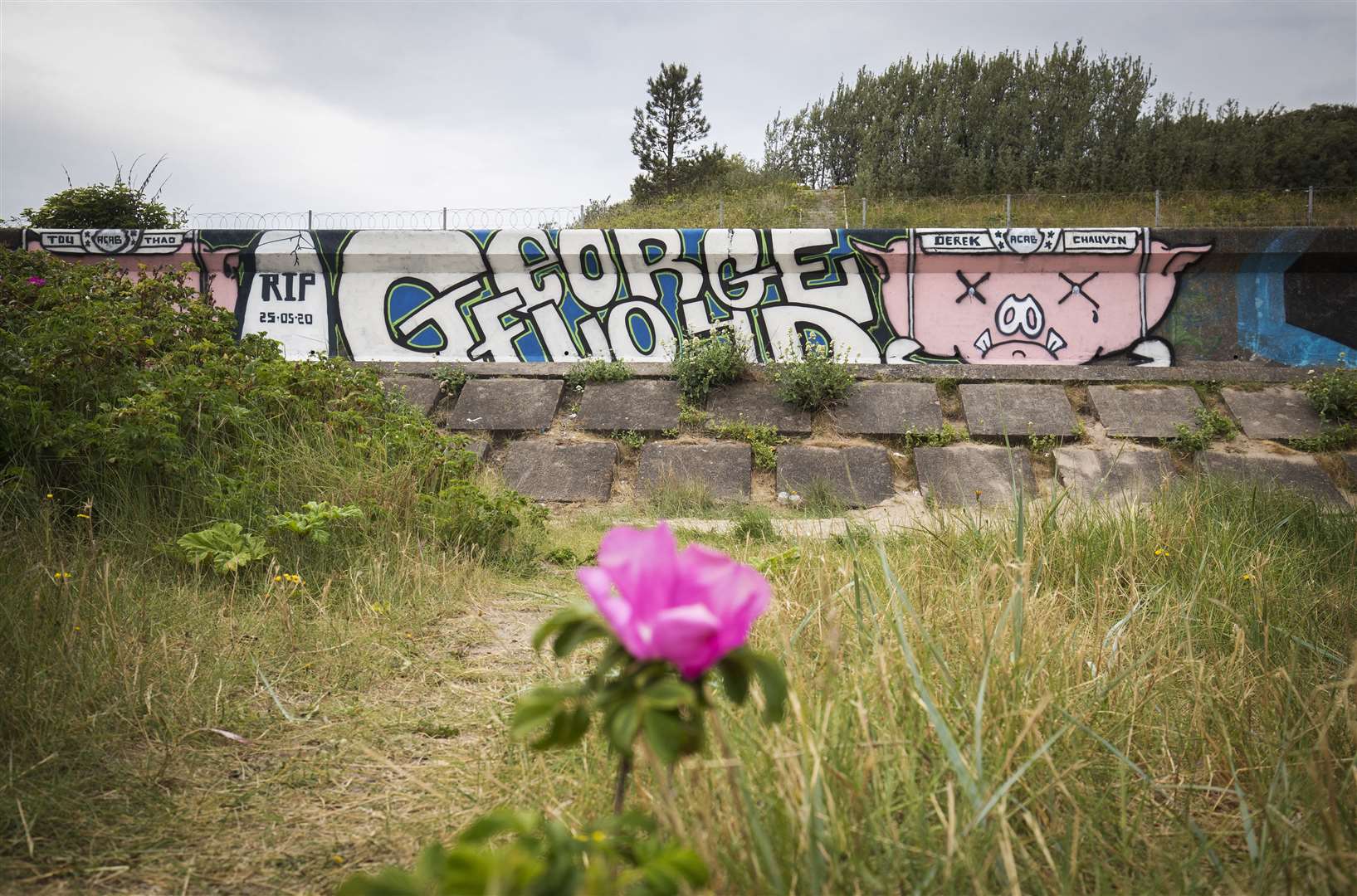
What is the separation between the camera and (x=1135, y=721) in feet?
5.83

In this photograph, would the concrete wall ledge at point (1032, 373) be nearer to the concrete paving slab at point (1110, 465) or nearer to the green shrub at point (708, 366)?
the green shrub at point (708, 366)

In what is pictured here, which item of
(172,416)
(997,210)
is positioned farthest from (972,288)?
(997,210)

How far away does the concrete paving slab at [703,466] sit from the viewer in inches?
247

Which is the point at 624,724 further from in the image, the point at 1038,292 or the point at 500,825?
the point at 1038,292

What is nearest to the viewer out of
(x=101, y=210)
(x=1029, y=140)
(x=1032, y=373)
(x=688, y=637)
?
(x=688, y=637)

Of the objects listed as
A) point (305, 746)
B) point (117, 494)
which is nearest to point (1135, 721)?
point (305, 746)

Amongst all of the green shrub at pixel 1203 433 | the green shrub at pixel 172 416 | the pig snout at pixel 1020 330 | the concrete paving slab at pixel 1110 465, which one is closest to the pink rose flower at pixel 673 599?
the green shrub at pixel 172 416

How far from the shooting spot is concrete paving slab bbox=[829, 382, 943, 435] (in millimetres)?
7121

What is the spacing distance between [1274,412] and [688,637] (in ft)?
28.3

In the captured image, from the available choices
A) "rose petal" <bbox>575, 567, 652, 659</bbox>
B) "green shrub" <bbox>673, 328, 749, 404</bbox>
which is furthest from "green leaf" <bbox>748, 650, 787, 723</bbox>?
"green shrub" <bbox>673, 328, 749, 404</bbox>

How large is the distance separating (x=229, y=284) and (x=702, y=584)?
33.9 feet

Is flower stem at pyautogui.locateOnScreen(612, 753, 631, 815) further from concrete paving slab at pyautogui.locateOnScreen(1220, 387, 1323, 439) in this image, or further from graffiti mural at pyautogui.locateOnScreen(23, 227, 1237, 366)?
concrete paving slab at pyautogui.locateOnScreen(1220, 387, 1323, 439)

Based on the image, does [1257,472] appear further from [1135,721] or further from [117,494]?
[117,494]

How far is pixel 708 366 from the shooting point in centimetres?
762
